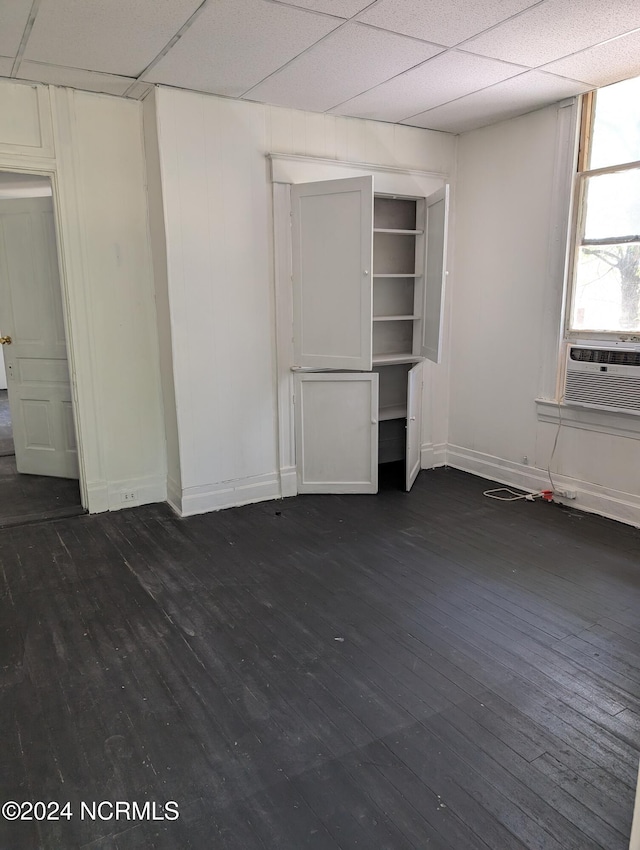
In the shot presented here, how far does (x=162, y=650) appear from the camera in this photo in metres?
2.52

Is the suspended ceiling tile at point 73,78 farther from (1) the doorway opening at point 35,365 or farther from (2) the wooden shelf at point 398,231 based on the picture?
(2) the wooden shelf at point 398,231

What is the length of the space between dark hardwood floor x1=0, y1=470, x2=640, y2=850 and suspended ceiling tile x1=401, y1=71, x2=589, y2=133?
9.09ft

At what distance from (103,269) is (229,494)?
1755 millimetres

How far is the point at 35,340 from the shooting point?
462 centimetres

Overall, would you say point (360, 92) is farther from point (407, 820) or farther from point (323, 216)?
point (407, 820)

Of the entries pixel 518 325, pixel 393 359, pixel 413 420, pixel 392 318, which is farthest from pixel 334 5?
pixel 413 420

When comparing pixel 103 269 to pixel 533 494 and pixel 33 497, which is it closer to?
pixel 33 497

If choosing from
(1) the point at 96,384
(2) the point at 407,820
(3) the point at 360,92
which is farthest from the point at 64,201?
(2) the point at 407,820

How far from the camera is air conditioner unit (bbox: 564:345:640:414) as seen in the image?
145 inches

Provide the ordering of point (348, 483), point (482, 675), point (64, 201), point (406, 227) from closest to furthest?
point (482, 675) → point (64, 201) → point (348, 483) → point (406, 227)

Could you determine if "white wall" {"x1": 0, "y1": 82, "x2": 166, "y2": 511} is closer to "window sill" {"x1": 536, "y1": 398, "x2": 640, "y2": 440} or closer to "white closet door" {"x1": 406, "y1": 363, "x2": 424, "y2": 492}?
"white closet door" {"x1": 406, "y1": 363, "x2": 424, "y2": 492}

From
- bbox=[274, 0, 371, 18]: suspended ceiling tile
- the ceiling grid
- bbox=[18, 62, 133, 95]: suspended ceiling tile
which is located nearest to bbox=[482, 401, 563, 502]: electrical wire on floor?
the ceiling grid

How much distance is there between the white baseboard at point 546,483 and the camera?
3867 mm

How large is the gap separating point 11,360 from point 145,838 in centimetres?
402
